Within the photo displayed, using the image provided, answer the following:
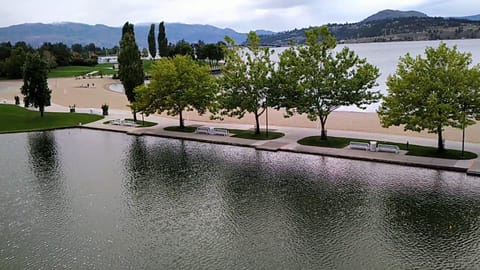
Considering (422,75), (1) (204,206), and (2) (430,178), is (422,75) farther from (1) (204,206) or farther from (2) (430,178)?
(1) (204,206)

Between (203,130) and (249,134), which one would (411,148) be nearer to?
(249,134)

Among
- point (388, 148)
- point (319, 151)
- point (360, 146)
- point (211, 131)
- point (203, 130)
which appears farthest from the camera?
point (203, 130)

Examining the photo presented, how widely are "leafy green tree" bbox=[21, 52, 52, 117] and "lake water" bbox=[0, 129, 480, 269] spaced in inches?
731

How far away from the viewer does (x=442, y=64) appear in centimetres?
2827

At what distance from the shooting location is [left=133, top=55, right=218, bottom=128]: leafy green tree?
3916 cm

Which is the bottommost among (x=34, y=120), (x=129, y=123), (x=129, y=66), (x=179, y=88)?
(x=129, y=123)

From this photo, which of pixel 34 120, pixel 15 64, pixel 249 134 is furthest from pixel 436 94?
pixel 15 64

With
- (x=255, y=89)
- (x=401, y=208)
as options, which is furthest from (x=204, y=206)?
(x=255, y=89)

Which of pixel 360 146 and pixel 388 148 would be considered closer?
pixel 388 148

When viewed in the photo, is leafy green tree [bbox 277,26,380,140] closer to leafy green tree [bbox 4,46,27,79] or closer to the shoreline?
the shoreline

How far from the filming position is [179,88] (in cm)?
3959

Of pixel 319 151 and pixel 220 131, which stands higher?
pixel 220 131

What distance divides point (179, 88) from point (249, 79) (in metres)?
7.48

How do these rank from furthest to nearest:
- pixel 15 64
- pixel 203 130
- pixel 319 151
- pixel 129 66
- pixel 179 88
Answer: pixel 15 64
pixel 129 66
pixel 179 88
pixel 203 130
pixel 319 151
